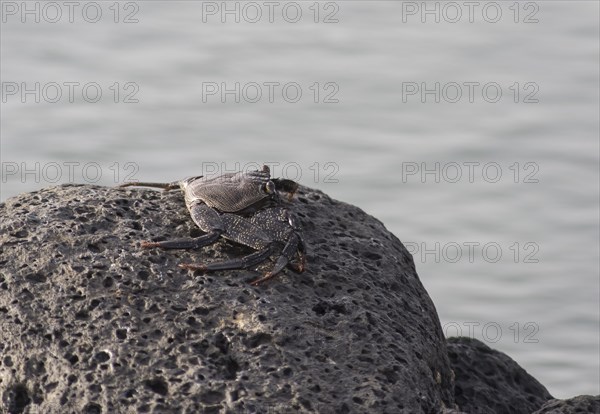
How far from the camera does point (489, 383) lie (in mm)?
6441

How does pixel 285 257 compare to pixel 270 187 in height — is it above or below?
below

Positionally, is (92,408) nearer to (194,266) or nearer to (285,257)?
(194,266)

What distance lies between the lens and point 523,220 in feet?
40.7

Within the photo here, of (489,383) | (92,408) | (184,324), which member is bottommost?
(489,383)

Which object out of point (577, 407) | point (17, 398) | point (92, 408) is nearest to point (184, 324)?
point (92, 408)

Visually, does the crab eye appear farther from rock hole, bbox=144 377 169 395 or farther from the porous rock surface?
rock hole, bbox=144 377 169 395

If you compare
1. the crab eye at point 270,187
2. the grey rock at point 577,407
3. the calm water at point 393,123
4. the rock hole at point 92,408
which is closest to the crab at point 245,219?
the crab eye at point 270,187

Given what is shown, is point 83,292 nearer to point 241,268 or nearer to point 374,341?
point 241,268

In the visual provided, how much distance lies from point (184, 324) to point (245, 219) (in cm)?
74

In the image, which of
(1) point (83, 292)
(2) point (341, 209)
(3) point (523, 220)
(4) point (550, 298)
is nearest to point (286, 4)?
(3) point (523, 220)

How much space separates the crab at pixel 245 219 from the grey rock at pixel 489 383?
4.35ft

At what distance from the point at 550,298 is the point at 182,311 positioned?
6.96 metres

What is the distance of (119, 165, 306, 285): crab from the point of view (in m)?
5.43

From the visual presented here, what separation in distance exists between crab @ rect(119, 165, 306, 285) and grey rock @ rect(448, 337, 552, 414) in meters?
1.33
